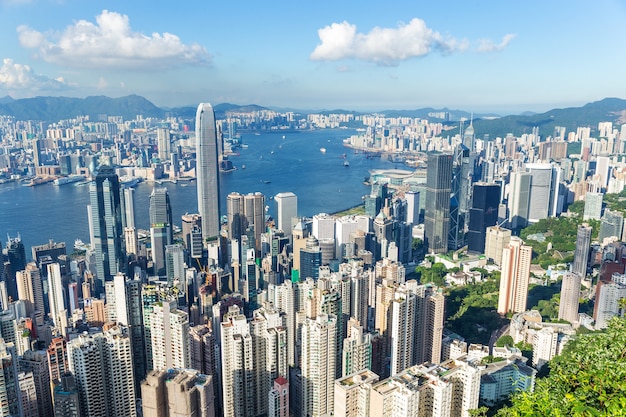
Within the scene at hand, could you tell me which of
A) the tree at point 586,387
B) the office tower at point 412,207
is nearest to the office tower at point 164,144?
the office tower at point 412,207

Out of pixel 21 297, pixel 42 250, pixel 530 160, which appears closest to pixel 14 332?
pixel 21 297

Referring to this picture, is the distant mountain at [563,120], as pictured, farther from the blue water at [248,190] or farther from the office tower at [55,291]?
the office tower at [55,291]

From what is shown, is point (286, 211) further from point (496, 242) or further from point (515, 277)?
point (515, 277)

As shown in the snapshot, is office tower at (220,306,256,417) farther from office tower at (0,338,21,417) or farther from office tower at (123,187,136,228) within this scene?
office tower at (123,187,136,228)

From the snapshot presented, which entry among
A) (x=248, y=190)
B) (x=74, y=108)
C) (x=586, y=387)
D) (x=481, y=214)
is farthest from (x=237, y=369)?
(x=74, y=108)

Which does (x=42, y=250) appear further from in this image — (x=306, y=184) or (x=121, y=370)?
(x=306, y=184)

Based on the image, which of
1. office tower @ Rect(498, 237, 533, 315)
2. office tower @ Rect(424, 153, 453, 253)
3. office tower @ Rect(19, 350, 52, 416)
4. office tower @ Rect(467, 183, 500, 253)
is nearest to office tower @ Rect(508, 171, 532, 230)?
office tower @ Rect(467, 183, 500, 253)
